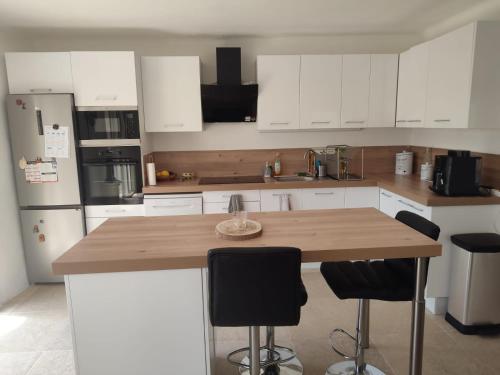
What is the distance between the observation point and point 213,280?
1.33 meters

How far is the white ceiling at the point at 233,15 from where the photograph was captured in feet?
8.91

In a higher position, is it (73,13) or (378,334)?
(73,13)

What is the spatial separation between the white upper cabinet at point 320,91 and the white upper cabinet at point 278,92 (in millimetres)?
73

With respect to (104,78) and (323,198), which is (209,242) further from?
(104,78)

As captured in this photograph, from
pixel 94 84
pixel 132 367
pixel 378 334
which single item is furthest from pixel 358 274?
pixel 94 84

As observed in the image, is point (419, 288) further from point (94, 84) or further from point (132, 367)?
point (94, 84)

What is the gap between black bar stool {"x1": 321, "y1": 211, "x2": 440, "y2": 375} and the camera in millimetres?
1651

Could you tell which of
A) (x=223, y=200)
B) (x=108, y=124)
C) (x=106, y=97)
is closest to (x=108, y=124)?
(x=108, y=124)

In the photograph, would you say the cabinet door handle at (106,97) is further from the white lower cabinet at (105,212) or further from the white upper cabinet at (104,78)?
the white lower cabinet at (105,212)

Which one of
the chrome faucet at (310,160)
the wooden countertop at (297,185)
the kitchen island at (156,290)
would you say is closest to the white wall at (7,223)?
the wooden countertop at (297,185)

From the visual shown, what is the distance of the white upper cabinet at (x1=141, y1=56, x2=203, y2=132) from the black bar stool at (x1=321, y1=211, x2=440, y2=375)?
7.42 feet

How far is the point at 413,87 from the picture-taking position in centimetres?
325

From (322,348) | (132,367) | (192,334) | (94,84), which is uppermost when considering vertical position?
(94,84)

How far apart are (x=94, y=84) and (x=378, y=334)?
3.26 meters
